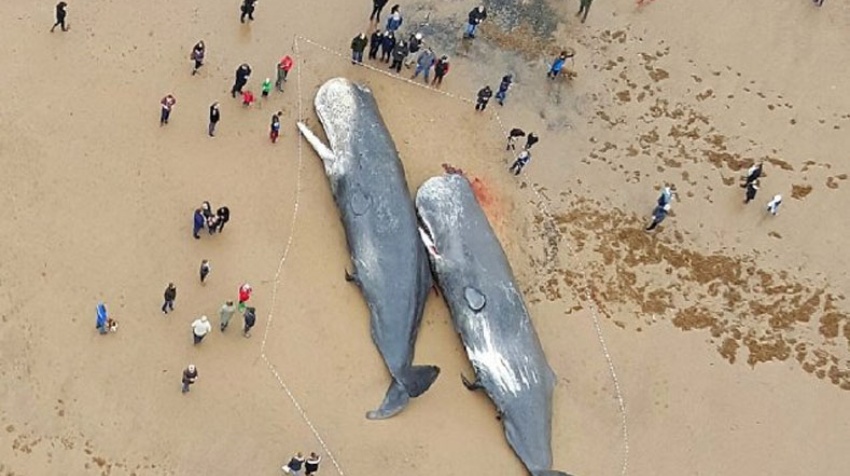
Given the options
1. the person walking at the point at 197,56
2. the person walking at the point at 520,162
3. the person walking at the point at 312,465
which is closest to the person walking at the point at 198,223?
the person walking at the point at 197,56

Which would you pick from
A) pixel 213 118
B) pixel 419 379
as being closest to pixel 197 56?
pixel 213 118

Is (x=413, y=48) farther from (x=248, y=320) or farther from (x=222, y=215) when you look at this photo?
(x=248, y=320)

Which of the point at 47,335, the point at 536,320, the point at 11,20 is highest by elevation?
the point at 11,20

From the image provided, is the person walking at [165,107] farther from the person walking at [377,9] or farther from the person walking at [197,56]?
the person walking at [377,9]

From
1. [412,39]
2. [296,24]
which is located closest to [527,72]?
[412,39]

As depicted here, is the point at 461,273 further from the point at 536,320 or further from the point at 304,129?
the point at 304,129

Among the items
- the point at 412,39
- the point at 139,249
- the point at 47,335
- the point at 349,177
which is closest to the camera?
the point at 47,335
